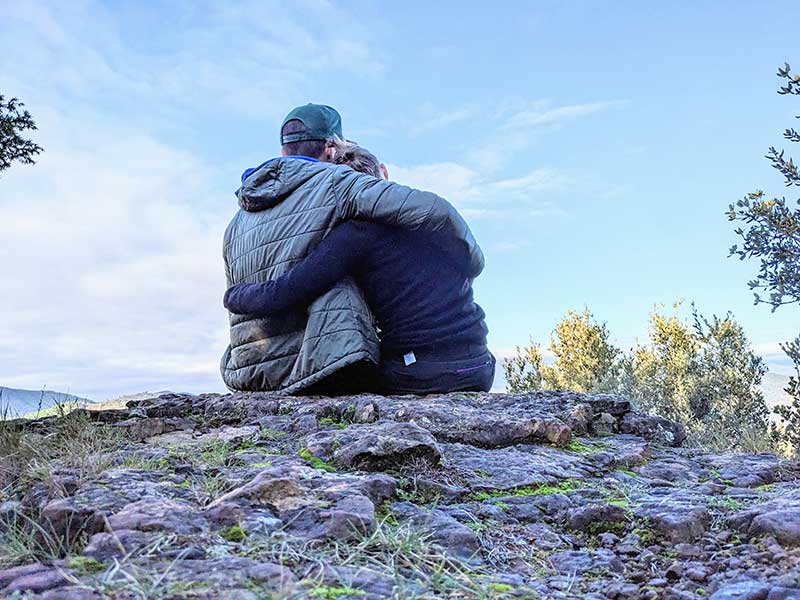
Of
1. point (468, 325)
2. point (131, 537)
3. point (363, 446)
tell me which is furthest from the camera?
point (468, 325)

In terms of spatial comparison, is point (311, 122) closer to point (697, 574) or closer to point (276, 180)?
point (276, 180)

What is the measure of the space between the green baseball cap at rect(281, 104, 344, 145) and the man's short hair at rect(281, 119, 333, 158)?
0.02 meters

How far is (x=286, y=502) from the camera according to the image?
2.03m

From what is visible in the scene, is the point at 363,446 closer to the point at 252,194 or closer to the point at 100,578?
the point at 100,578

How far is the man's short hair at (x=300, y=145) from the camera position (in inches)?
205

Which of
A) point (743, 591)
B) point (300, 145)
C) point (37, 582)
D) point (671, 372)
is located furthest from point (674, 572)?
point (671, 372)

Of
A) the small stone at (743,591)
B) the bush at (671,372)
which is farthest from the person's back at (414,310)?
the bush at (671,372)

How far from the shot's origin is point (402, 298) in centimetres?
466

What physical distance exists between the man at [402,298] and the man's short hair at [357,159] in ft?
3.48

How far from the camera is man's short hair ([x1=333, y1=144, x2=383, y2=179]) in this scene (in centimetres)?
539

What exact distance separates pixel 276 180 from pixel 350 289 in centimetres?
100

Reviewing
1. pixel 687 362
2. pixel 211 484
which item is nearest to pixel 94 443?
pixel 211 484

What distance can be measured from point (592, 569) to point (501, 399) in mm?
2159

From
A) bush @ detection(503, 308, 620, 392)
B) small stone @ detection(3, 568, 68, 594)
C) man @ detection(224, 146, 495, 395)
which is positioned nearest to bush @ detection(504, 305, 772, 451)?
bush @ detection(503, 308, 620, 392)
